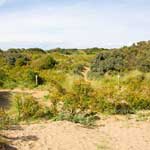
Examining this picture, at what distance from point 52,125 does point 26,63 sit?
3368 cm

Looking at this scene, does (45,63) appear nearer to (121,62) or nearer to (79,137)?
(121,62)

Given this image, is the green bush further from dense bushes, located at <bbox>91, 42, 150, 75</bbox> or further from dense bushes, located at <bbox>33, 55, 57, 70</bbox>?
dense bushes, located at <bbox>91, 42, 150, 75</bbox>

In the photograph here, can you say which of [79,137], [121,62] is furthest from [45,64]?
[79,137]

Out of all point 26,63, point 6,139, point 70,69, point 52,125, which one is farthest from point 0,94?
point 26,63

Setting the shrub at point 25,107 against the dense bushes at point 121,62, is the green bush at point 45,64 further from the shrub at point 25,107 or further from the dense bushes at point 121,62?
the shrub at point 25,107

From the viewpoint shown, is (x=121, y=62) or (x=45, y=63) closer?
(x=121, y=62)

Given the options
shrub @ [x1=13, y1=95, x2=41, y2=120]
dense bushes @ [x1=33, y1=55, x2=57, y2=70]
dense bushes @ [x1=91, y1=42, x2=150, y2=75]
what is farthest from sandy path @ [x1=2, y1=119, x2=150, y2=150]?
dense bushes @ [x1=33, y1=55, x2=57, y2=70]

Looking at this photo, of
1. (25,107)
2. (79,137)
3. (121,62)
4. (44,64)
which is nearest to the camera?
(79,137)

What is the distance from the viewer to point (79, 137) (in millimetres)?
11695

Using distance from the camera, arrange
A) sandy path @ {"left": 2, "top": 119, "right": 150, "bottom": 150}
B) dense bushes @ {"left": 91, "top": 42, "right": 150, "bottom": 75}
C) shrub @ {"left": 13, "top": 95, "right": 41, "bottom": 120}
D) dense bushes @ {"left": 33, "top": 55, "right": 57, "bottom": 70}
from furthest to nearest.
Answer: dense bushes @ {"left": 33, "top": 55, "right": 57, "bottom": 70} < dense bushes @ {"left": 91, "top": 42, "right": 150, "bottom": 75} < shrub @ {"left": 13, "top": 95, "right": 41, "bottom": 120} < sandy path @ {"left": 2, "top": 119, "right": 150, "bottom": 150}

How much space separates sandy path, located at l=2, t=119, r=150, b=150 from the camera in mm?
10891

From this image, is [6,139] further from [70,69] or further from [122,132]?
[70,69]

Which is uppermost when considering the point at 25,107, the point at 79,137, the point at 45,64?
the point at 45,64

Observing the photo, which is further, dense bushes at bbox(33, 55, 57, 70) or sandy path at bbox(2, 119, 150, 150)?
dense bushes at bbox(33, 55, 57, 70)
